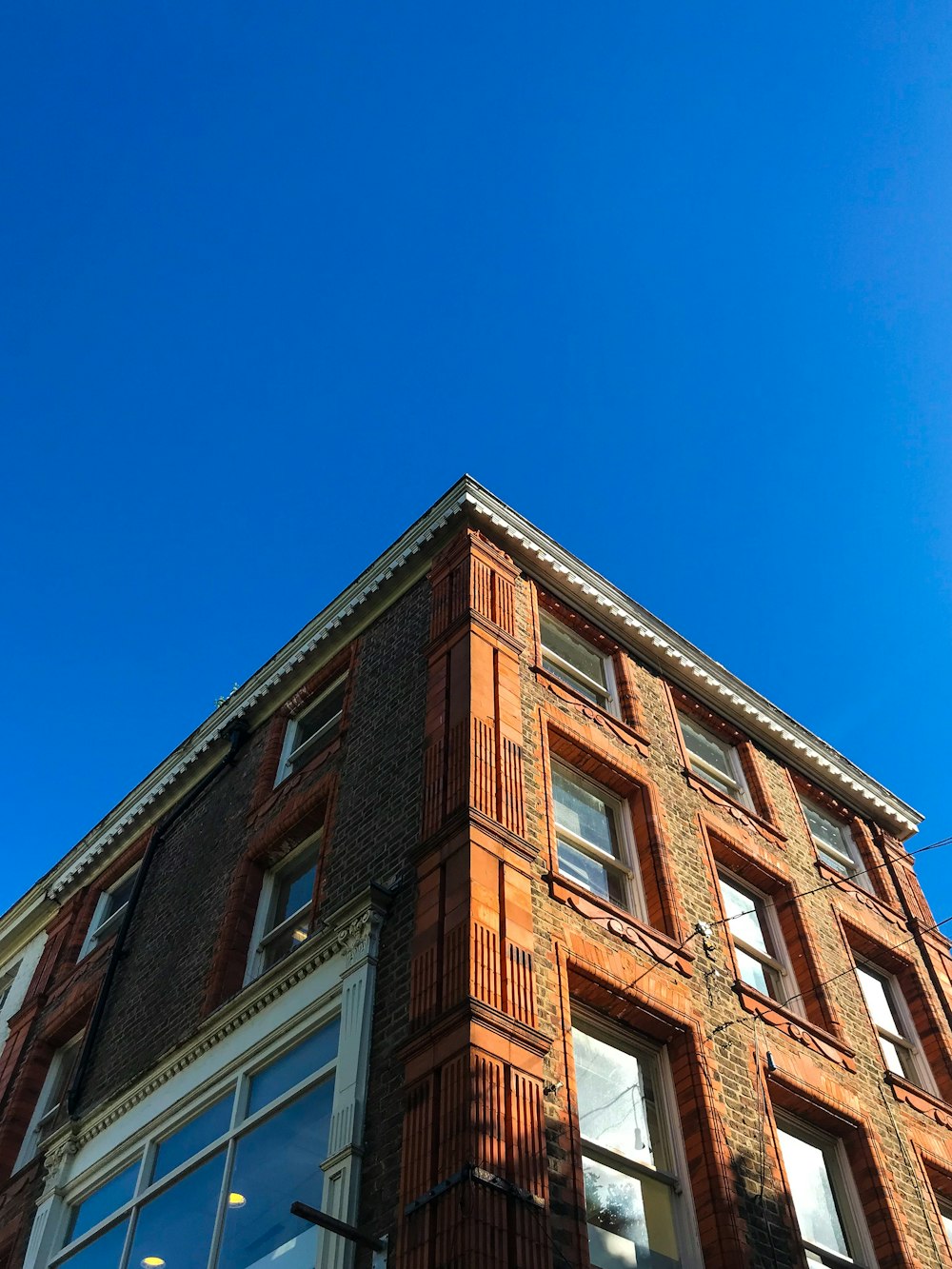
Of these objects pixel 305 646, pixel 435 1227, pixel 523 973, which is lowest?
pixel 435 1227

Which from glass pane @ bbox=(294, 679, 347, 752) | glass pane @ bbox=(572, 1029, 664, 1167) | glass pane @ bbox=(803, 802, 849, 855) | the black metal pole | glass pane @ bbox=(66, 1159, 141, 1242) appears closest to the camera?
the black metal pole

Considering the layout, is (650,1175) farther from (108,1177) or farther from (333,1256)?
(108,1177)

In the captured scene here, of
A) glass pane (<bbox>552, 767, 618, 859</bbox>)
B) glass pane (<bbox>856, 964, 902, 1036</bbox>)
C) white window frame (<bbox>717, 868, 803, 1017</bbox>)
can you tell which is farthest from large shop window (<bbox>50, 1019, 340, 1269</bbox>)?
glass pane (<bbox>856, 964, 902, 1036</bbox>)

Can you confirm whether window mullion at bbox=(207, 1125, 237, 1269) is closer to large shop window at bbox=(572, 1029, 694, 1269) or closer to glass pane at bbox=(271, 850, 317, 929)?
large shop window at bbox=(572, 1029, 694, 1269)

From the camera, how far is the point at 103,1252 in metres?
13.2

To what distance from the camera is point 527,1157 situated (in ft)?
31.9

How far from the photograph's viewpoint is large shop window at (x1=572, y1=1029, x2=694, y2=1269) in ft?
35.7

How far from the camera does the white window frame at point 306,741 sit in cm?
1873

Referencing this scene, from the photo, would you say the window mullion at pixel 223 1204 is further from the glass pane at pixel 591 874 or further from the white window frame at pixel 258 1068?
the glass pane at pixel 591 874

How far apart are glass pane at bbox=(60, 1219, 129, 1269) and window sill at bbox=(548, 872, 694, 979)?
609 cm

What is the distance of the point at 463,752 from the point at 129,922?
8873mm

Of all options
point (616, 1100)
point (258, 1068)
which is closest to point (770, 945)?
point (616, 1100)

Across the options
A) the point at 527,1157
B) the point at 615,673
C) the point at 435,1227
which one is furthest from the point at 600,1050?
the point at 615,673

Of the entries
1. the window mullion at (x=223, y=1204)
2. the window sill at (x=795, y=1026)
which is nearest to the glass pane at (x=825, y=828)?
the window sill at (x=795, y=1026)
